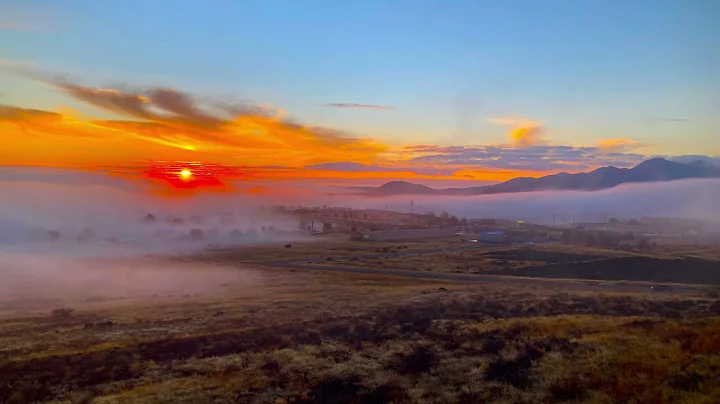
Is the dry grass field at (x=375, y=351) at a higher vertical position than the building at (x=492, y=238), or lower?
higher

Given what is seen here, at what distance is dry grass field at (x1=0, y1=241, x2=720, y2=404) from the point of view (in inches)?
781

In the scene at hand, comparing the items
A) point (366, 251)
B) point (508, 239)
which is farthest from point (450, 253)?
point (508, 239)

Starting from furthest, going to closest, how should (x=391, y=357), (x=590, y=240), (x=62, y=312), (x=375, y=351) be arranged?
1. (x=590, y=240)
2. (x=62, y=312)
3. (x=375, y=351)
4. (x=391, y=357)

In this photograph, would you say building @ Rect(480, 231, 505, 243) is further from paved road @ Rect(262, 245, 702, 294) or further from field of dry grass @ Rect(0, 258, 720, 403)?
field of dry grass @ Rect(0, 258, 720, 403)

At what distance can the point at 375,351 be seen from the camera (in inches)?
1031

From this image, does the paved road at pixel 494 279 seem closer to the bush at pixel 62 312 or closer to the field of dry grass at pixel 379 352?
the field of dry grass at pixel 379 352

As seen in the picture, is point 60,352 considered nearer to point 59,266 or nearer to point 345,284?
point 345,284

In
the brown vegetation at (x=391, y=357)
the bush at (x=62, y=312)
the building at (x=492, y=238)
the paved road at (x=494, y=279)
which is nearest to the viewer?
the brown vegetation at (x=391, y=357)

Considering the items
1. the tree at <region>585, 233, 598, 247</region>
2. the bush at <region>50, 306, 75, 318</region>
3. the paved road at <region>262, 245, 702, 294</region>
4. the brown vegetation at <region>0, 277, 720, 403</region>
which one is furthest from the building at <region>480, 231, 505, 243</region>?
the bush at <region>50, 306, 75, 318</region>

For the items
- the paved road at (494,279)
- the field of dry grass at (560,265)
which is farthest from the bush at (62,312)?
the field of dry grass at (560,265)

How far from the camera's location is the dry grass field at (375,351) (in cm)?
1983

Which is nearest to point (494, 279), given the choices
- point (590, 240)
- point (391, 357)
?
point (391, 357)

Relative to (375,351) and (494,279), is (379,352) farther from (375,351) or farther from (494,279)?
(494,279)

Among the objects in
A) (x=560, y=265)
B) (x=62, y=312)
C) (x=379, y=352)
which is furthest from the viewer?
(x=560, y=265)
